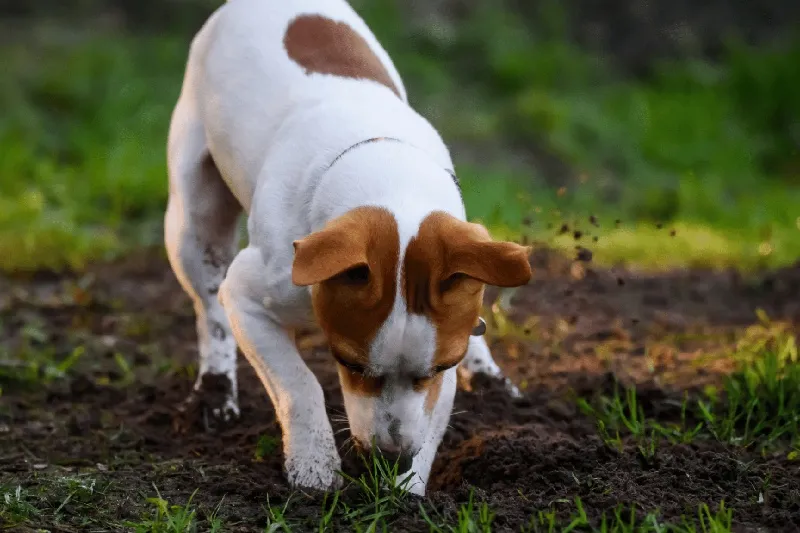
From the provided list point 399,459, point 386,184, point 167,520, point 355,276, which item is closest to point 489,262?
point 355,276

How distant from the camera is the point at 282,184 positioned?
4.04 metres

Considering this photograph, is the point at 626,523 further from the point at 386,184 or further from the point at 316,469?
the point at 386,184

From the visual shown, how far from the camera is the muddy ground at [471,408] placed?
145 inches

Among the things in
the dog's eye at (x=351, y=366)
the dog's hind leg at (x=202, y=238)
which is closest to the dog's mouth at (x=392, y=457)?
the dog's eye at (x=351, y=366)

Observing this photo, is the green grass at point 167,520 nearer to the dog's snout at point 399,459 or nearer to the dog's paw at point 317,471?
the dog's paw at point 317,471

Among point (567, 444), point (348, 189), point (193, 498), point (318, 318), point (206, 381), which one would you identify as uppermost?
point (348, 189)

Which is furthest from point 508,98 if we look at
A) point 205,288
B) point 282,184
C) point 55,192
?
point 282,184

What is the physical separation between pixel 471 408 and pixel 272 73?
155 centimetres

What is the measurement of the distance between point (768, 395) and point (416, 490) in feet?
5.05

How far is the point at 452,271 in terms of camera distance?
335cm

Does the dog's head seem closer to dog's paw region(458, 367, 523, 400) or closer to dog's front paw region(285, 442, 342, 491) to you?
dog's front paw region(285, 442, 342, 491)

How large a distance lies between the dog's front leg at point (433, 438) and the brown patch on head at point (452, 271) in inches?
14.3

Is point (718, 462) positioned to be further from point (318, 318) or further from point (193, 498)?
point (193, 498)

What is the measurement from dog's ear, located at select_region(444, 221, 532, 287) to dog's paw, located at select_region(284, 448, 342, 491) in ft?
3.04
